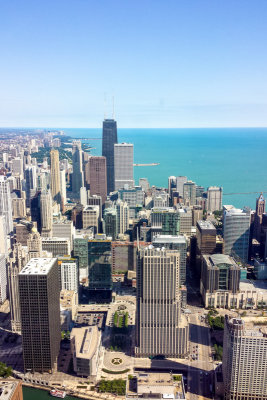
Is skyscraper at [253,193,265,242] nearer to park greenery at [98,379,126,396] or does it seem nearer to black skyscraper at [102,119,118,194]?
park greenery at [98,379,126,396]

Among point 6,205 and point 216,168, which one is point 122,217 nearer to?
point 6,205

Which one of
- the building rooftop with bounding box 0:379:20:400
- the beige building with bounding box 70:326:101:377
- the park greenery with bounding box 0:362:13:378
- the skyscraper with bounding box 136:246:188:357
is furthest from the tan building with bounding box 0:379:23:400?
the skyscraper with bounding box 136:246:188:357

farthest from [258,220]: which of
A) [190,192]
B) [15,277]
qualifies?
[15,277]

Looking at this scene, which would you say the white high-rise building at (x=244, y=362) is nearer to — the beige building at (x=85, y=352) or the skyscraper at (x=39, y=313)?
the beige building at (x=85, y=352)

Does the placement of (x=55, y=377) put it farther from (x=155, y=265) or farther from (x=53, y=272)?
(x=155, y=265)

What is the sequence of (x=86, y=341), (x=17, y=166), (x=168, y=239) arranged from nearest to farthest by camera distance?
(x=86, y=341)
(x=168, y=239)
(x=17, y=166)

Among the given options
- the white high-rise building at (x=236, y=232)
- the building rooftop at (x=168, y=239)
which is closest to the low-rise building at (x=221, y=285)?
the building rooftop at (x=168, y=239)
